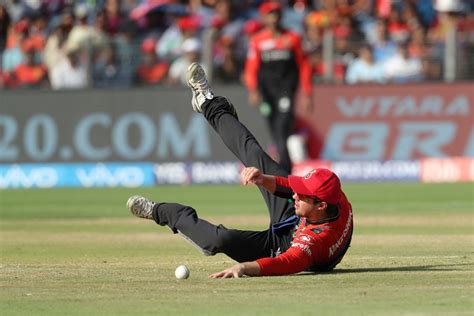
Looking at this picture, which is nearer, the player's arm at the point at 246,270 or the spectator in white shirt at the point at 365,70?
the player's arm at the point at 246,270

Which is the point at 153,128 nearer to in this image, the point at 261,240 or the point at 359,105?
the point at 359,105

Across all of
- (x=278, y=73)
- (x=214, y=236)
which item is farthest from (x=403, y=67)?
(x=214, y=236)

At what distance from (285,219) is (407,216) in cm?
534

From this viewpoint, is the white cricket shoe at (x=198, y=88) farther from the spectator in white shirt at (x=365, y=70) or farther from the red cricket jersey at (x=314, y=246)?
the spectator in white shirt at (x=365, y=70)

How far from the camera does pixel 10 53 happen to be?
66.2ft

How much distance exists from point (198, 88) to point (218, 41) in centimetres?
1063

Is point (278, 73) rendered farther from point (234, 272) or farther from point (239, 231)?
point (234, 272)

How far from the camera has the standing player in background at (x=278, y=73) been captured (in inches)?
640

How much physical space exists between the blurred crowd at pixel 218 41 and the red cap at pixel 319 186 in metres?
11.9

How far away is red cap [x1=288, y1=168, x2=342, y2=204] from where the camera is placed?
290 inches

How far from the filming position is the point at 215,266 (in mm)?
8586

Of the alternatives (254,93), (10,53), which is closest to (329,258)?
(254,93)

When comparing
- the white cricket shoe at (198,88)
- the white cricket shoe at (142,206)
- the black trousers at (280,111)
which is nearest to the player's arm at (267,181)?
the white cricket shoe at (142,206)

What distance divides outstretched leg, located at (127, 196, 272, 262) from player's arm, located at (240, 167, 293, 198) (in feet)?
1.28
